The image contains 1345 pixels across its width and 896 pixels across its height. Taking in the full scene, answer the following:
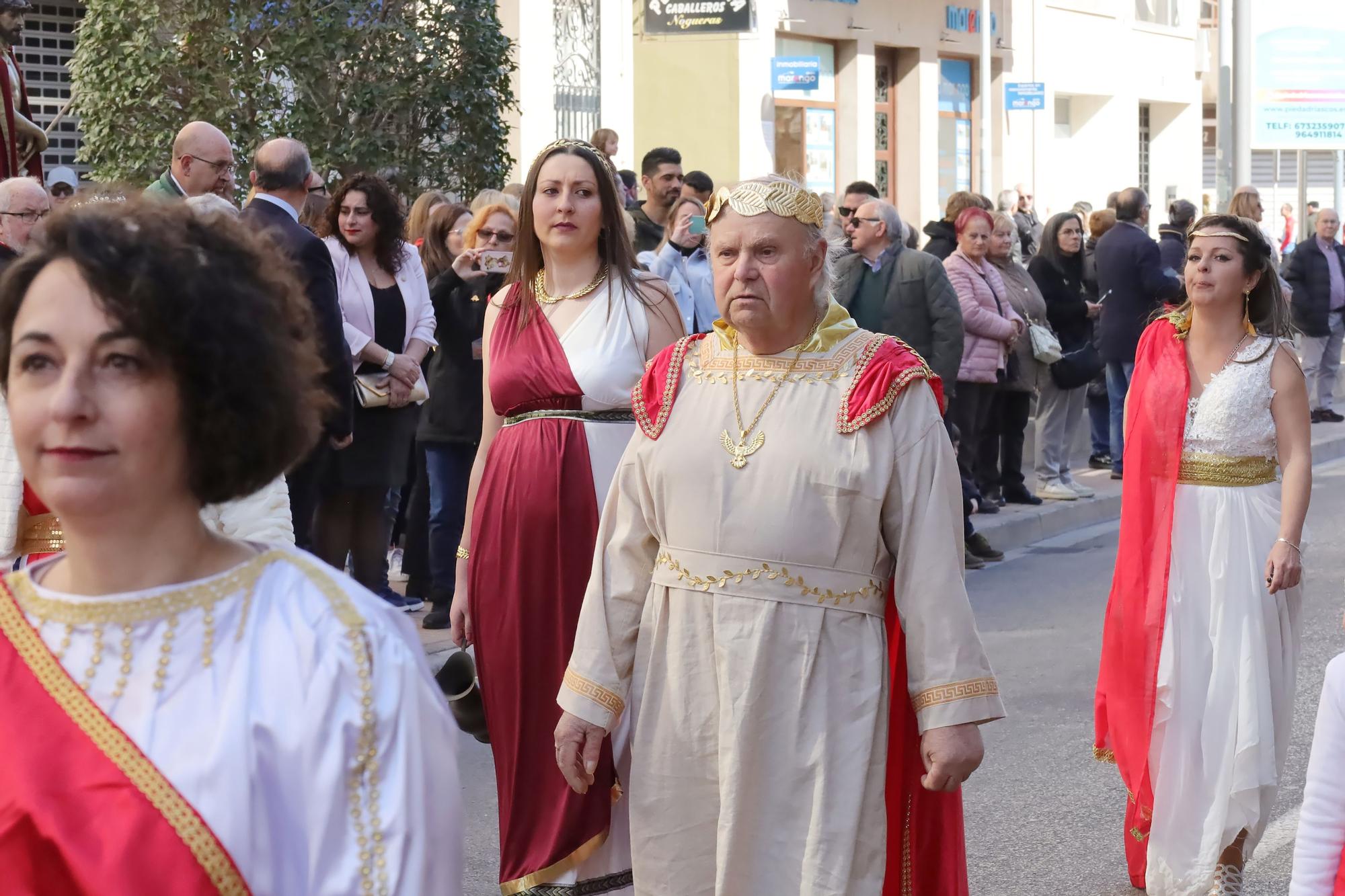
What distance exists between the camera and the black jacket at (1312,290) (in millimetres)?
17562

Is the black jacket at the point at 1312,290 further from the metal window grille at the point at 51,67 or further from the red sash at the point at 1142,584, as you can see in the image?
the red sash at the point at 1142,584

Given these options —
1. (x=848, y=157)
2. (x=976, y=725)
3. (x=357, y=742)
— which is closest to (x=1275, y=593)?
(x=976, y=725)

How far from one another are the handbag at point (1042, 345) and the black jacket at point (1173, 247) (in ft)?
7.75

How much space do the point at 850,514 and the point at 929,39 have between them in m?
27.4

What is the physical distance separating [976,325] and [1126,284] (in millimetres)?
2590

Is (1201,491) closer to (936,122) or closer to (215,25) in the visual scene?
(215,25)

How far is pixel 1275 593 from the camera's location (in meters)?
5.26

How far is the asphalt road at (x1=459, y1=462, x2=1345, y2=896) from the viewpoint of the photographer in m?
5.35

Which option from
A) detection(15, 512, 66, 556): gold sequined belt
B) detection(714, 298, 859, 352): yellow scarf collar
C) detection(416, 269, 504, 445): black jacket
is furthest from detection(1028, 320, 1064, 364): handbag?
detection(15, 512, 66, 556): gold sequined belt

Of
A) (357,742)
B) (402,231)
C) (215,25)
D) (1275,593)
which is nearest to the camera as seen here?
(357,742)

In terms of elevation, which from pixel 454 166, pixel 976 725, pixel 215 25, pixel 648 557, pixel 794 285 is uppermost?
pixel 215 25

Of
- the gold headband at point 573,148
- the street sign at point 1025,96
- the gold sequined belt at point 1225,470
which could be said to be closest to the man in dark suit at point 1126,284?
the gold sequined belt at point 1225,470

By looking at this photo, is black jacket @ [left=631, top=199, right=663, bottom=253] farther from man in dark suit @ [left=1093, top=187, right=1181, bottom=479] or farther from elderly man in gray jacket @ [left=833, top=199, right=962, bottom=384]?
man in dark suit @ [left=1093, top=187, right=1181, bottom=479]

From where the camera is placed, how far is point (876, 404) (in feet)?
11.7
